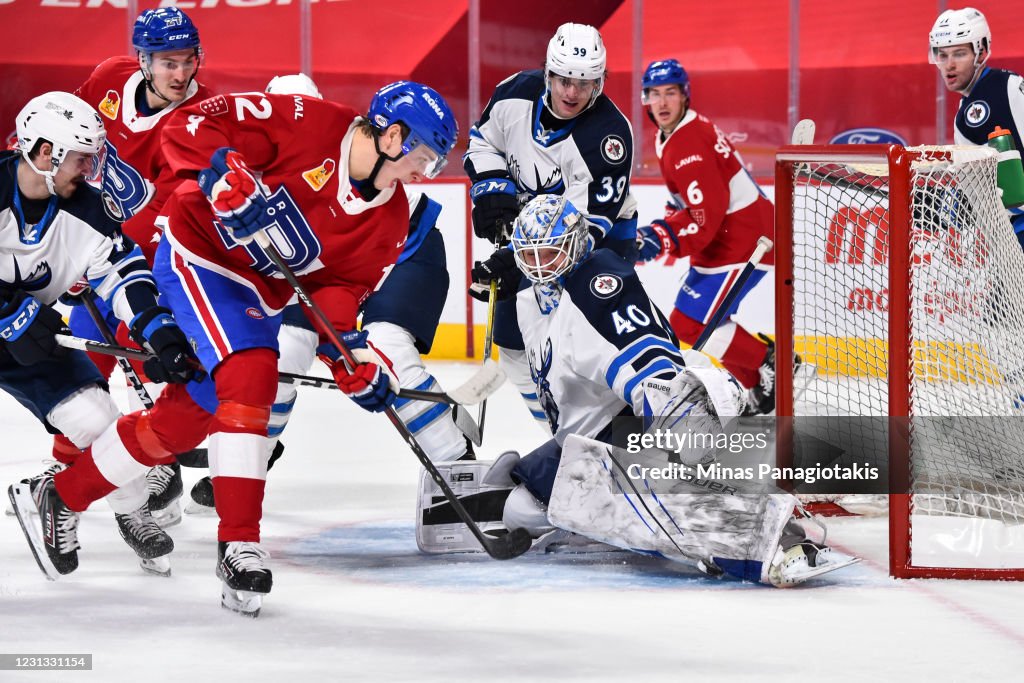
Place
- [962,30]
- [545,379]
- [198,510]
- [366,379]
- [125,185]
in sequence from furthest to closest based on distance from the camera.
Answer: [962,30], [125,185], [198,510], [545,379], [366,379]

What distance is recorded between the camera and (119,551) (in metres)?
3.29

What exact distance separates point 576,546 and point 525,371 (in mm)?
865

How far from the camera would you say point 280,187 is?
9.20 ft

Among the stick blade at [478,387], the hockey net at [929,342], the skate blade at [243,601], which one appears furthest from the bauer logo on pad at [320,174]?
the hockey net at [929,342]

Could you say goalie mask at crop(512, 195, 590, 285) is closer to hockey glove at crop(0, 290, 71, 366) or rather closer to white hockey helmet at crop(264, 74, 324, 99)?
hockey glove at crop(0, 290, 71, 366)

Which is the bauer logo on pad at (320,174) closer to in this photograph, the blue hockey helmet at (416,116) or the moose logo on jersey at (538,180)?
the blue hockey helmet at (416,116)

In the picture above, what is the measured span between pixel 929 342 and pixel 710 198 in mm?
1446

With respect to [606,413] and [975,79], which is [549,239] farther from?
[975,79]

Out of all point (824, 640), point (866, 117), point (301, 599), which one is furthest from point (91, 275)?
point (866, 117)

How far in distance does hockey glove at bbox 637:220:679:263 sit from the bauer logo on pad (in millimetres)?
2348

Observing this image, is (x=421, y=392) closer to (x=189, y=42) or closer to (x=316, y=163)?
(x=316, y=163)

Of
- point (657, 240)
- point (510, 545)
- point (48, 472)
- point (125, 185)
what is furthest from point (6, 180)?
point (657, 240)

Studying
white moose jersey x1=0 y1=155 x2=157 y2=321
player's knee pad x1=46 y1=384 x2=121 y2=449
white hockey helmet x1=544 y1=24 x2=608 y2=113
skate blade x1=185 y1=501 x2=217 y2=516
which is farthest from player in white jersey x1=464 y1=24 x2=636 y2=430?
player's knee pad x1=46 y1=384 x2=121 y2=449

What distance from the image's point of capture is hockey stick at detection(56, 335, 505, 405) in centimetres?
311
